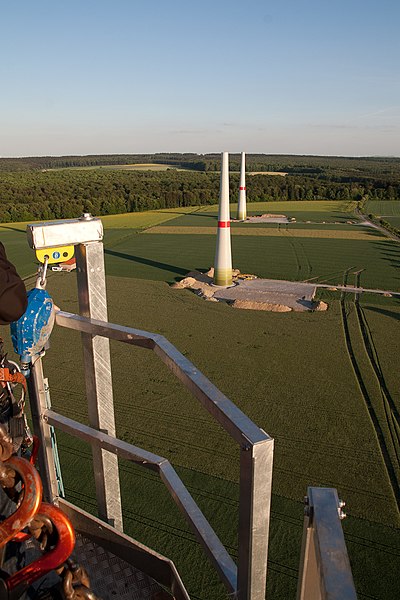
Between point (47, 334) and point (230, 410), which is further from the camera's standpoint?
point (47, 334)

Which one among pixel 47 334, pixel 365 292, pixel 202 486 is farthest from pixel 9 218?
pixel 47 334

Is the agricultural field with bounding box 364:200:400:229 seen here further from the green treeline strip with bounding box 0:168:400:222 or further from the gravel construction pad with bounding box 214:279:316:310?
the gravel construction pad with bounding box 214:279:316:310

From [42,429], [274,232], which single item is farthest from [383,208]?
[42,429]

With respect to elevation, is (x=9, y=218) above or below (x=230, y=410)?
below

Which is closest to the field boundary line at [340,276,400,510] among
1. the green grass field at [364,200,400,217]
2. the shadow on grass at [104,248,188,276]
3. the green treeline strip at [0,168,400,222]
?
the shadow on grass at [104,248,188,276]

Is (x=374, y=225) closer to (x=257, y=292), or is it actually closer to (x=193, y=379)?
(x=257, y=292)

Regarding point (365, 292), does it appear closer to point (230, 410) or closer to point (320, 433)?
point (320, 433)
